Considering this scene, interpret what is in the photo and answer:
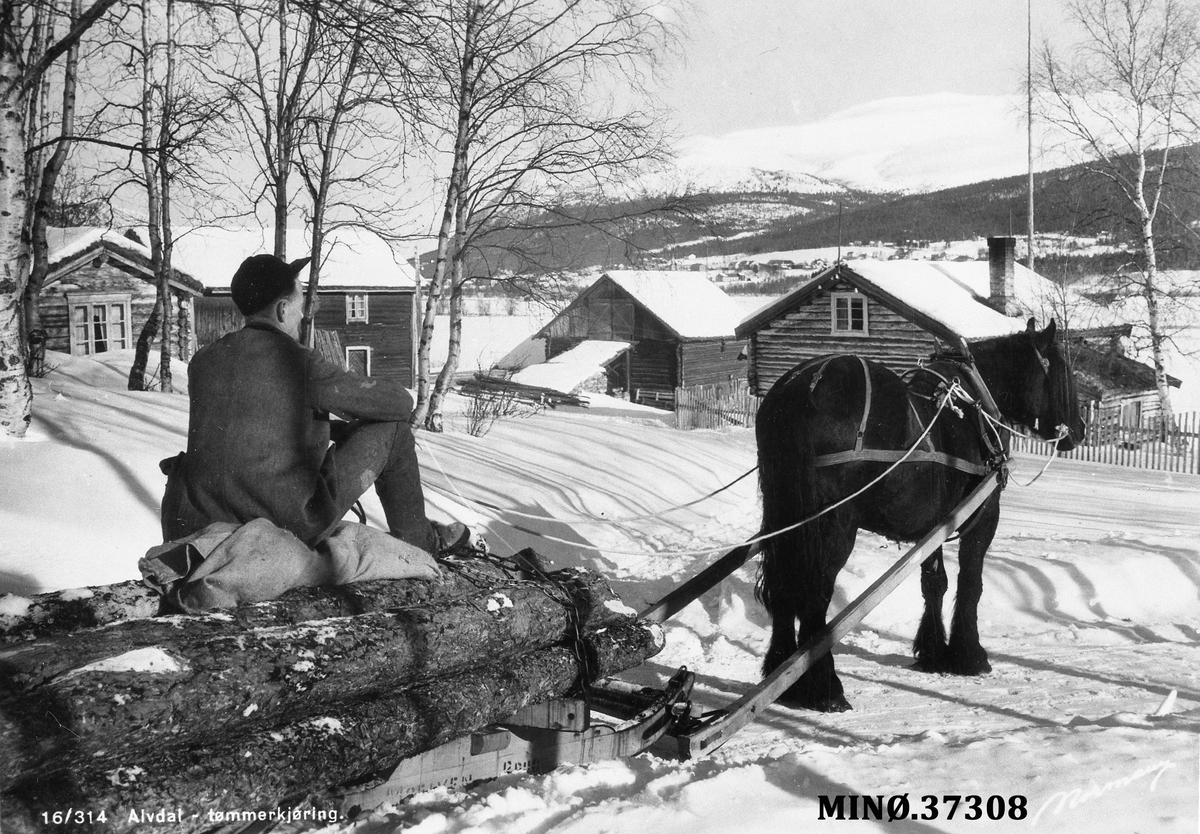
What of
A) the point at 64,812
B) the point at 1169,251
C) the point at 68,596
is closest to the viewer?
the point at 64,812

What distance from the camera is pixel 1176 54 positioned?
22328 millimetres

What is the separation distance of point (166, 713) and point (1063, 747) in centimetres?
334

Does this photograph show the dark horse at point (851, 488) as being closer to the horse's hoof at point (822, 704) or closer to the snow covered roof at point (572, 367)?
the horse's hoof at point (822, 704)

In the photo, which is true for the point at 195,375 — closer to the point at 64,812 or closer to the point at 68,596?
the point at 68,596

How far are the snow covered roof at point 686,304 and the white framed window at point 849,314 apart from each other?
10916 millimetres

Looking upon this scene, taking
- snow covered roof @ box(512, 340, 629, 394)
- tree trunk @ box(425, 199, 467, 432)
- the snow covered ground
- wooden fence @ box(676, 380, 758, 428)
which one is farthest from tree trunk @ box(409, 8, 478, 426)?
snow covered roof @ box(512, 340, 629, 394)

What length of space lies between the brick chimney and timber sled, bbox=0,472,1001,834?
28769 millimetres

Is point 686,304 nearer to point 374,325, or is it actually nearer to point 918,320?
point 374,325

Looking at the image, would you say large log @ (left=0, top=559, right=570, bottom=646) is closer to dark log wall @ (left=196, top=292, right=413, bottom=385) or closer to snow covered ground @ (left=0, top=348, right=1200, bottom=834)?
snow covered ground @ (left=0, top=348, right=1200, bottom=834)

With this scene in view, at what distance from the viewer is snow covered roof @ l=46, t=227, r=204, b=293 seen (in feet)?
76.7

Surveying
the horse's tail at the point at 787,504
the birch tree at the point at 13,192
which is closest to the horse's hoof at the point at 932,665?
the horse's tail at the point at 787,504

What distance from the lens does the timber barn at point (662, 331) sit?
1679 inches

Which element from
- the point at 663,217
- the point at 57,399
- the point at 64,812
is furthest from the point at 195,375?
the point at 663,217

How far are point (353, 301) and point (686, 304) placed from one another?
15383 millimetres
